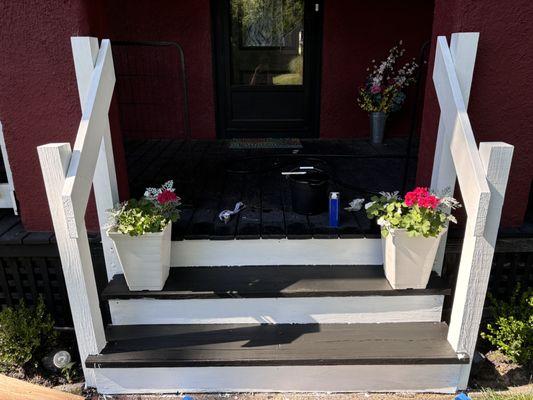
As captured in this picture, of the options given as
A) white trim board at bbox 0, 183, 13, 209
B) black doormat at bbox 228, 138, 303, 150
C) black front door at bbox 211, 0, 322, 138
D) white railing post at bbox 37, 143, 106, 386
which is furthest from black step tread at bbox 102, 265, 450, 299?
black front door at bbox 211, 0, 322, 138

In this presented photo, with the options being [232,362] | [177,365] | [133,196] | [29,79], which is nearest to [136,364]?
[177,365]

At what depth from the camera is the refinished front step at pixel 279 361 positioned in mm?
1826

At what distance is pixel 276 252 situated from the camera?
2154 mm

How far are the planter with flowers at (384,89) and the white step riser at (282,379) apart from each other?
8.99 feet

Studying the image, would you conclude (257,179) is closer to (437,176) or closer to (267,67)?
(437,176)

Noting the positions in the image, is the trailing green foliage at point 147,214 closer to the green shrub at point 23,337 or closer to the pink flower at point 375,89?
the green shrub at point 23,337

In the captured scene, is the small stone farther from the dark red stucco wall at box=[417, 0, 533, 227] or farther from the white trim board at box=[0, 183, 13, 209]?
the dark red stucco wall at box=[417, 0, 533, 227]

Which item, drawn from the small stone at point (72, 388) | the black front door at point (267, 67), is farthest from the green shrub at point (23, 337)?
the black front door at point (267, 67)

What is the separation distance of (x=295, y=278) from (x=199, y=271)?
1.69 ft

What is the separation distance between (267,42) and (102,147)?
8.98 feet

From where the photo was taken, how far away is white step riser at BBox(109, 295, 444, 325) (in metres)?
2.01

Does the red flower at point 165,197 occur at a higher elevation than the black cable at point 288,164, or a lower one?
higher

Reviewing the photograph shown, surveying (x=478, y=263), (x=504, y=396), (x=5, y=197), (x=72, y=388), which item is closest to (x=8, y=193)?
(x=5, y=197)

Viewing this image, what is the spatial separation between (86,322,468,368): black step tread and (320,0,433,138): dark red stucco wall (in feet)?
9.28
